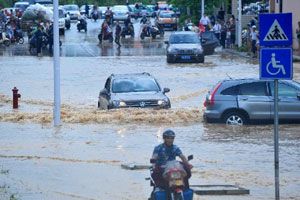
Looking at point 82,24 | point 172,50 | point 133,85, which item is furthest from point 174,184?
point 82,24

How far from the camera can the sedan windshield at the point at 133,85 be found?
2414 centimetres

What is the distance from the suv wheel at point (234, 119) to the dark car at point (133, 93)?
2.75 meters

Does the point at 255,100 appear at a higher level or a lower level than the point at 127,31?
lower

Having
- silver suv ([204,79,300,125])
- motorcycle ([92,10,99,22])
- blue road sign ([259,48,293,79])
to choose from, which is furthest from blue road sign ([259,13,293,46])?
motorcycle ([92,10,99,22])

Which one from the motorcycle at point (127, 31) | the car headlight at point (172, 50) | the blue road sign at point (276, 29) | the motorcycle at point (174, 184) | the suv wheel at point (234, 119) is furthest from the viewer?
the motorcycle at point (127, 31)

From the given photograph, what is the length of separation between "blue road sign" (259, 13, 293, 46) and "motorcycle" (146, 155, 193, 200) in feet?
7.28

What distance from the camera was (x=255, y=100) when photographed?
20984mm

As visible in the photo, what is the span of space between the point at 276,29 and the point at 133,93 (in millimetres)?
12719

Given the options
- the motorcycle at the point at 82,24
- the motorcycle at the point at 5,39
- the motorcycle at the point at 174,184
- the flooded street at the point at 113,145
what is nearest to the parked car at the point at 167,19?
the motorcycle at the point at 82,24

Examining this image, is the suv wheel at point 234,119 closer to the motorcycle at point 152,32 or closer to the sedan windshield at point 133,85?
the sedan windshield at point 133,85

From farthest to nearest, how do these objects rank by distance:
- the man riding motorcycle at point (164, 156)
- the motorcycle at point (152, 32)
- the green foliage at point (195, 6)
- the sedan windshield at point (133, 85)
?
the green foliage at point (195, 6) < the motorcycle at point (152, 32) < the sedan windshield at point (133, 85) < the man riding motorcycle at point (164, 156)

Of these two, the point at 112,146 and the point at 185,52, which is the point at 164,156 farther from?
the point at 185,52

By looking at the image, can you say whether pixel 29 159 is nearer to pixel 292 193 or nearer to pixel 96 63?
pixel 292 193

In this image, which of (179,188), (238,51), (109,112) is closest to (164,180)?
(179,188)
